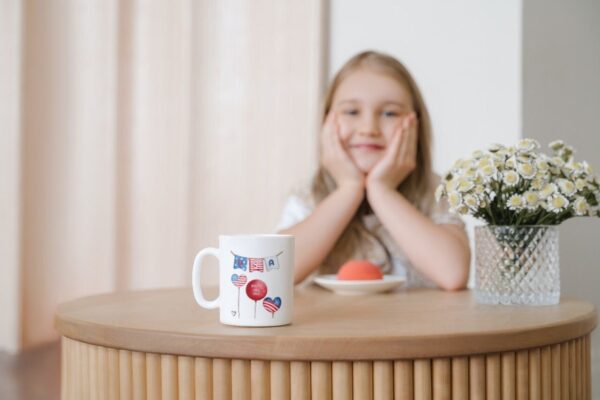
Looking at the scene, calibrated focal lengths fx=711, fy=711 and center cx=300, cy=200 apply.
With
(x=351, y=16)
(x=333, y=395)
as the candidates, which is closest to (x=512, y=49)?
(x=351, y=16)

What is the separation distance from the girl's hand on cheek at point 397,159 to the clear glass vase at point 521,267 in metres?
0.43

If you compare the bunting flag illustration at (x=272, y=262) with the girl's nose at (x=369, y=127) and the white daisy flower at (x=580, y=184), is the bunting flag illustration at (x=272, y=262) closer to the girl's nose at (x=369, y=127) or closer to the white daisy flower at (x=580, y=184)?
the white daisy flower at (x=580, y=184)

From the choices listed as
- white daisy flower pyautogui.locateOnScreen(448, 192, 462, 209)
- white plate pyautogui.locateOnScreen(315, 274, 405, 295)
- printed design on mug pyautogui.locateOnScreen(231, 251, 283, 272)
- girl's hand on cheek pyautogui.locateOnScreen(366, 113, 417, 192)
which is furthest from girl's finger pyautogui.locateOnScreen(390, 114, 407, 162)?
printed design on mug pyautogui.locateOnScreen(231, 251, 283, 272)

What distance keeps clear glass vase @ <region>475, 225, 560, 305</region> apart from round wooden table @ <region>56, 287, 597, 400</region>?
0.15m

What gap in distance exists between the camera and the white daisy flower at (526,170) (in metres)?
1.05

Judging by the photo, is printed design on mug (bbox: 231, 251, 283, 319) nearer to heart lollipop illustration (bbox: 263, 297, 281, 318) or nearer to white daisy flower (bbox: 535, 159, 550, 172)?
heart lollipop illustration (bbox: 263, 297, 281, 318)

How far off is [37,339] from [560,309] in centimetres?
125

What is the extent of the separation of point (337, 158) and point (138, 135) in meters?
0.74

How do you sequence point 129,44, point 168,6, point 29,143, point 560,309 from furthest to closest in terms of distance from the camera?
point 168,6, point 129,44, point 29,143, point 560,309

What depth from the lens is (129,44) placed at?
2.02 m

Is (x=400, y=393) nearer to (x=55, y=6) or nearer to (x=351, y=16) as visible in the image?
(x=55, y=6)

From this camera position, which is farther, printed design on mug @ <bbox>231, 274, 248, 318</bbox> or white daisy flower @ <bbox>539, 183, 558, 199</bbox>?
white daisy flower @ <bbox>539, 183, 558, 199</bbox>

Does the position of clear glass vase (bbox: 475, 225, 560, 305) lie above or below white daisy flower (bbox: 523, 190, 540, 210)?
below

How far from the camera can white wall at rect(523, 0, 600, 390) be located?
2285 mm
